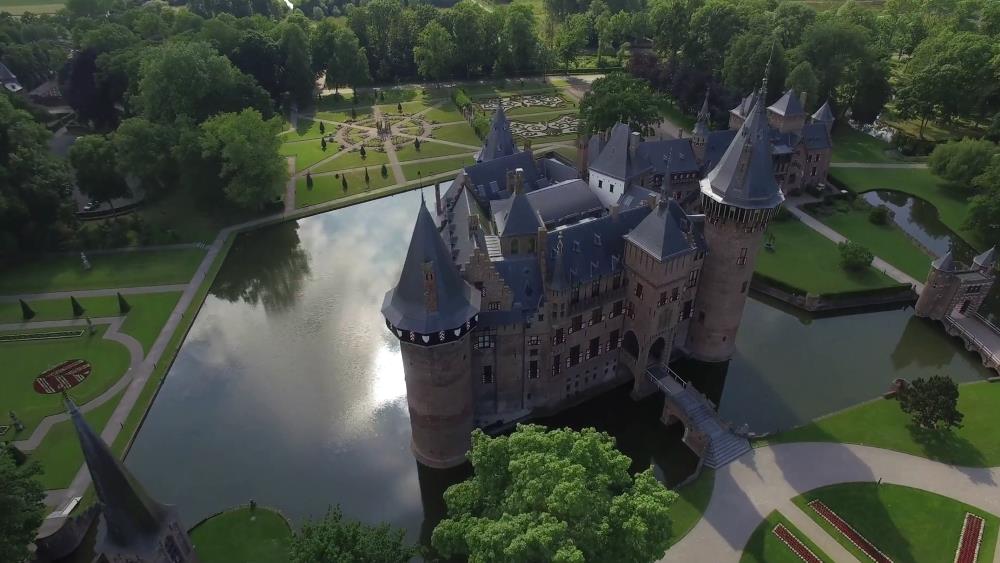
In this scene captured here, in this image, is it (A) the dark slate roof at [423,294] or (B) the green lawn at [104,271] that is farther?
(B) the green lawn at [104,271]

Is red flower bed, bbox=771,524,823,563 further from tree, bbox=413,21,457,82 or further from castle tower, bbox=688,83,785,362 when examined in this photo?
tree, bbox=413,21,457,82

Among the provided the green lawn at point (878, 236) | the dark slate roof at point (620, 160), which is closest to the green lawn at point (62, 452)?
the dark slate roof at point (620, 160)

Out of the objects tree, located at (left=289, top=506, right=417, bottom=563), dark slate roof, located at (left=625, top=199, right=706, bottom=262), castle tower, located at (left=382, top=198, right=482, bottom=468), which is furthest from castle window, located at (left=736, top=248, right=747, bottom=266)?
tree, located at (left=289, top=506, right=417, bottom=563)

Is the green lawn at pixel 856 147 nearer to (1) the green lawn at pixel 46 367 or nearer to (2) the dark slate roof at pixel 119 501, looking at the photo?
(2) the dark slate roof at pixel 119 501

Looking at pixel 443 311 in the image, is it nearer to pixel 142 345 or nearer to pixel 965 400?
pixel 142 345

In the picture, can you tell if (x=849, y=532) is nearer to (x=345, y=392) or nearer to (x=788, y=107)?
(x=345, y=392)

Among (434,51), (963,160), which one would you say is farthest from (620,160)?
(434,51)
